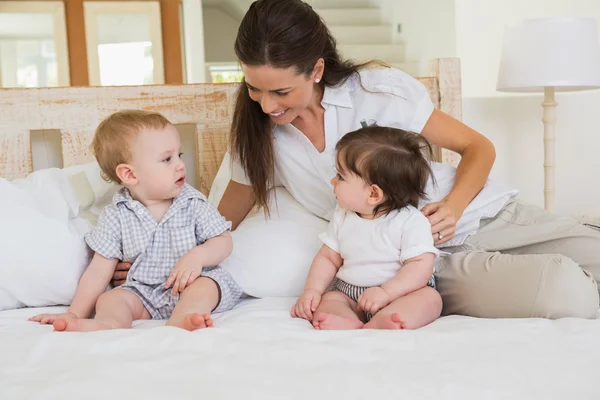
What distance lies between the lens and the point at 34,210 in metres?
1.32

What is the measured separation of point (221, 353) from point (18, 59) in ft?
17.8

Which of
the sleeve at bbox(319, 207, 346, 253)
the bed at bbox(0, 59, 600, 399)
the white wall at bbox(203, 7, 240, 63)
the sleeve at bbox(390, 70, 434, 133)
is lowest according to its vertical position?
the bed at bbox(0, 59, 600, 399)

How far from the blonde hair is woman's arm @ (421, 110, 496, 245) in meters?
0.58

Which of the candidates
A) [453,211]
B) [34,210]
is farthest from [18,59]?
[453,211]

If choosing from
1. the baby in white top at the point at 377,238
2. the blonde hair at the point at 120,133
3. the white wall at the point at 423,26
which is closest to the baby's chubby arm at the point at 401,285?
the baby in white top at the point at 377,238

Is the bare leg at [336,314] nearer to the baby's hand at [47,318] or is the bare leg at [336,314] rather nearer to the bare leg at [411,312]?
the bare leg at [411,312]

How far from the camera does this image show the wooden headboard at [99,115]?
1705 millimetres

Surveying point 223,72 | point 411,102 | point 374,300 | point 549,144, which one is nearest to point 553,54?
point 549,144

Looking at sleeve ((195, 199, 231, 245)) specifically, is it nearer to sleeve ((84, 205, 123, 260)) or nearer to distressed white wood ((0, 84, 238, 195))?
sleeve ((84, 205, 123, 260))

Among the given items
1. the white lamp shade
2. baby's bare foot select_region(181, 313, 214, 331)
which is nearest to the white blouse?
baby's bare foot select_region(181, 313, 214, 331)

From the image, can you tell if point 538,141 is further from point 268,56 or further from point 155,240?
point 155,240

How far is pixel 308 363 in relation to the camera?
2.66ft

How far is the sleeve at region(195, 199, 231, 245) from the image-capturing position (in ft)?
4.27

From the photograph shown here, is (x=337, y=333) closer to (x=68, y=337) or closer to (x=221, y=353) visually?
(x=221, y=353)
